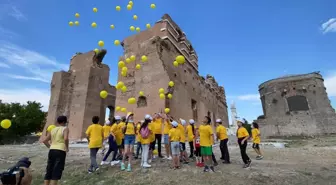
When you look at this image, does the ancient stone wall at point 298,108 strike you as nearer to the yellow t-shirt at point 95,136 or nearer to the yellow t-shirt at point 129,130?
the yellow t-shirt at point 129,130

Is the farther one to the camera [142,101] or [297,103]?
[297,103]

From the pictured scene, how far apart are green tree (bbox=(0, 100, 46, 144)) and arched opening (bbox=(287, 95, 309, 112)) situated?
3663 cm

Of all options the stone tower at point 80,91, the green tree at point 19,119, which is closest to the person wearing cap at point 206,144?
the stone tower at point 80,91

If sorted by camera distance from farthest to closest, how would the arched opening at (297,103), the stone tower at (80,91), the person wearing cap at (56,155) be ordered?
the arched opening at (297,103), the stone tower at (80,91), the person wearing cap at (56,155)

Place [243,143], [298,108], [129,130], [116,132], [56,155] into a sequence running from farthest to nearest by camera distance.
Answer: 1. [298,108]
2. [116,132]
3. [243,143]
4. [129,130]
5. [56,155]

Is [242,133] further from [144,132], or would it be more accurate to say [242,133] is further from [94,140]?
[94,140]

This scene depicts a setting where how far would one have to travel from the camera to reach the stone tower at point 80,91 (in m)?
17.0

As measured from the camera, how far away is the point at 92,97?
17.7 meters

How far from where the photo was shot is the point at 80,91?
17.7 metres

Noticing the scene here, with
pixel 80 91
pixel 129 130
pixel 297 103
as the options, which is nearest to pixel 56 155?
pixel 129 130

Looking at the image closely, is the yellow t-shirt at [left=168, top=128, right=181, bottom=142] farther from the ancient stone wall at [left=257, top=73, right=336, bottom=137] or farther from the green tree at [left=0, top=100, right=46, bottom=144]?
the green tree at [left=0, top=100, right=46, bottom=144]

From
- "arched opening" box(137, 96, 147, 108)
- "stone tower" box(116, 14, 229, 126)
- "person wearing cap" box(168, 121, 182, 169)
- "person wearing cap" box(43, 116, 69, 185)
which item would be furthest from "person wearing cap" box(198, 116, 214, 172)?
"arched opening" box(137, 96, 147, 108)

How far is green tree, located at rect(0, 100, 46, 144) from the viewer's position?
1047 inches

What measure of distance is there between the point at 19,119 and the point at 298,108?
39.1 meters
